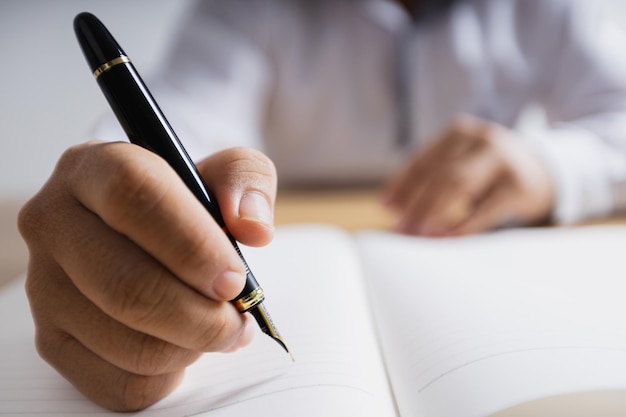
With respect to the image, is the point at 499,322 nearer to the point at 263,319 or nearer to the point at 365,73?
the point at 263,319

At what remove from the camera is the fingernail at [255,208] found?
0.73 feet

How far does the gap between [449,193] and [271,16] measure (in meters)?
0.51

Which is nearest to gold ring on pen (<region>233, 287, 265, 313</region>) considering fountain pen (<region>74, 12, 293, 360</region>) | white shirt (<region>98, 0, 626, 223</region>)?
fountain pen (<region>74, 12, 293, 360</region>)

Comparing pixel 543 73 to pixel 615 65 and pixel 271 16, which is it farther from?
pixel 271 16

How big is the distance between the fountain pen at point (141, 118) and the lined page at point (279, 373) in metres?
0.04

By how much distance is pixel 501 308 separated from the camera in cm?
30

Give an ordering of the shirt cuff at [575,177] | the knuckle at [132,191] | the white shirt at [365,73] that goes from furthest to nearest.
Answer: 1. the white shirt at [365,73]
2. the shirt cuff at [575,177]
3. the knuckle at [132,191]

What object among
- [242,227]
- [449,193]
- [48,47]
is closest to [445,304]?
[242,227]

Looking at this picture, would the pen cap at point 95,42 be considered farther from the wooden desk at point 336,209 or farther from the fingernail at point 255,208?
the wooden desk at point 336,209

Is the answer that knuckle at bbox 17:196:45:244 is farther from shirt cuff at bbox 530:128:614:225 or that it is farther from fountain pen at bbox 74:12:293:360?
shirt cuff at bbox 530:128:614:225

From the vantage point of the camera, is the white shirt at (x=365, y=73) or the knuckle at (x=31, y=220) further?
the white shirt at (x=365, y=73)

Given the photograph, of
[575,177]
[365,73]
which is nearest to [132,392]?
[575,177]

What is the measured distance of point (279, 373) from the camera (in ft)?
0.80

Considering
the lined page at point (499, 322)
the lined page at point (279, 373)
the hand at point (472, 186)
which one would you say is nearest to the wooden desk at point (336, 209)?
the hand at point (472, 186)
